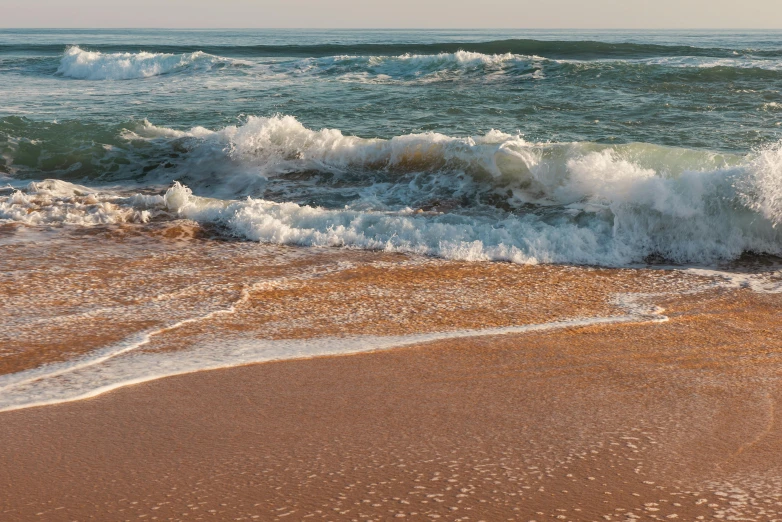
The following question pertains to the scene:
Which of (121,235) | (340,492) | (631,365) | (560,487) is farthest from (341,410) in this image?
(121,235)

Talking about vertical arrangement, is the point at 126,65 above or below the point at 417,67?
above

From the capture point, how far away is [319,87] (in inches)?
758

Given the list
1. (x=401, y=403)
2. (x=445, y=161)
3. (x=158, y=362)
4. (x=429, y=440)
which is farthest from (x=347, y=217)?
(x=429, y=440)

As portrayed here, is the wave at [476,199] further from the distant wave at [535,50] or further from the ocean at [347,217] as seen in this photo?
the distant wave at [535,50]

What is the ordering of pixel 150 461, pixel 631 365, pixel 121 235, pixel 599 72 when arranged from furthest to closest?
1. pixel 599 72
2. pixel 121 235
3. pixel 631 365
4. pixel 150 461

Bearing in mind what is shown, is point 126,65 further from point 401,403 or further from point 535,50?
point 401,403

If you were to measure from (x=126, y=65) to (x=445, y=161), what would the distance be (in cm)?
2170

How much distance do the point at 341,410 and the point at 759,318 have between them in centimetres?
303

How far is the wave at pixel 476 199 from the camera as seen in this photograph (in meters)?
6.88

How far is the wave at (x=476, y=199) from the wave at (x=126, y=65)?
1761cm

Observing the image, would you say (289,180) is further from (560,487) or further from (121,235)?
(560,487)

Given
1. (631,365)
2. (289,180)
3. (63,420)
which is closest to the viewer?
(63,420)

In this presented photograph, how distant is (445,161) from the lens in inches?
376

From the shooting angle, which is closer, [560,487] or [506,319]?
[560,487]
